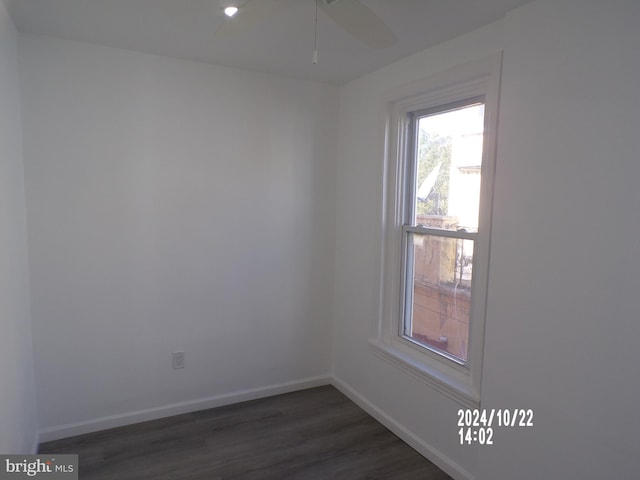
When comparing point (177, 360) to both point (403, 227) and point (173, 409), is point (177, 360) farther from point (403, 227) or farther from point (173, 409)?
point (403, 227)

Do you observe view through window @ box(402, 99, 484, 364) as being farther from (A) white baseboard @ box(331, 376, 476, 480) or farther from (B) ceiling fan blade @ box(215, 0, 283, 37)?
(B) ceiling fan blade @ box(215, 0, 283, 37)

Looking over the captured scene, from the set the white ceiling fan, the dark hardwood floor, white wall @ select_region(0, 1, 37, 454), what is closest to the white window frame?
the dark hardwood floor

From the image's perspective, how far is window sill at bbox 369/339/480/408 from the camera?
223cm

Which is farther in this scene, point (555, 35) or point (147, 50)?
point (147, 50)

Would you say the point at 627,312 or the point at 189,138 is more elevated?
the point at 189,138

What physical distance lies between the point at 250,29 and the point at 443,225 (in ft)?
5.13

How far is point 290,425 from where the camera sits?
2859 mm

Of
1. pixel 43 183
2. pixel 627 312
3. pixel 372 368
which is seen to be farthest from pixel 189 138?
pixel 627 312

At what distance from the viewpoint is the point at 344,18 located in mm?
1545

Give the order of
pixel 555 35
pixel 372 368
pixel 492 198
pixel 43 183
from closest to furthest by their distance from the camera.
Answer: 1. pixel 555 35
2. pixel 492 198
3. pixel 43 183
4. pixel 372 368

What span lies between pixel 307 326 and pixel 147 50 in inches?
91.0

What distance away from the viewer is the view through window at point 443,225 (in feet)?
7.79

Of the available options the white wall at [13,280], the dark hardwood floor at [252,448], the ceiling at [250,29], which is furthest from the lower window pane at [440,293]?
the white wall at [13,280]

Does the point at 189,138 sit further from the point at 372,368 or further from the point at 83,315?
the point at 372,368
